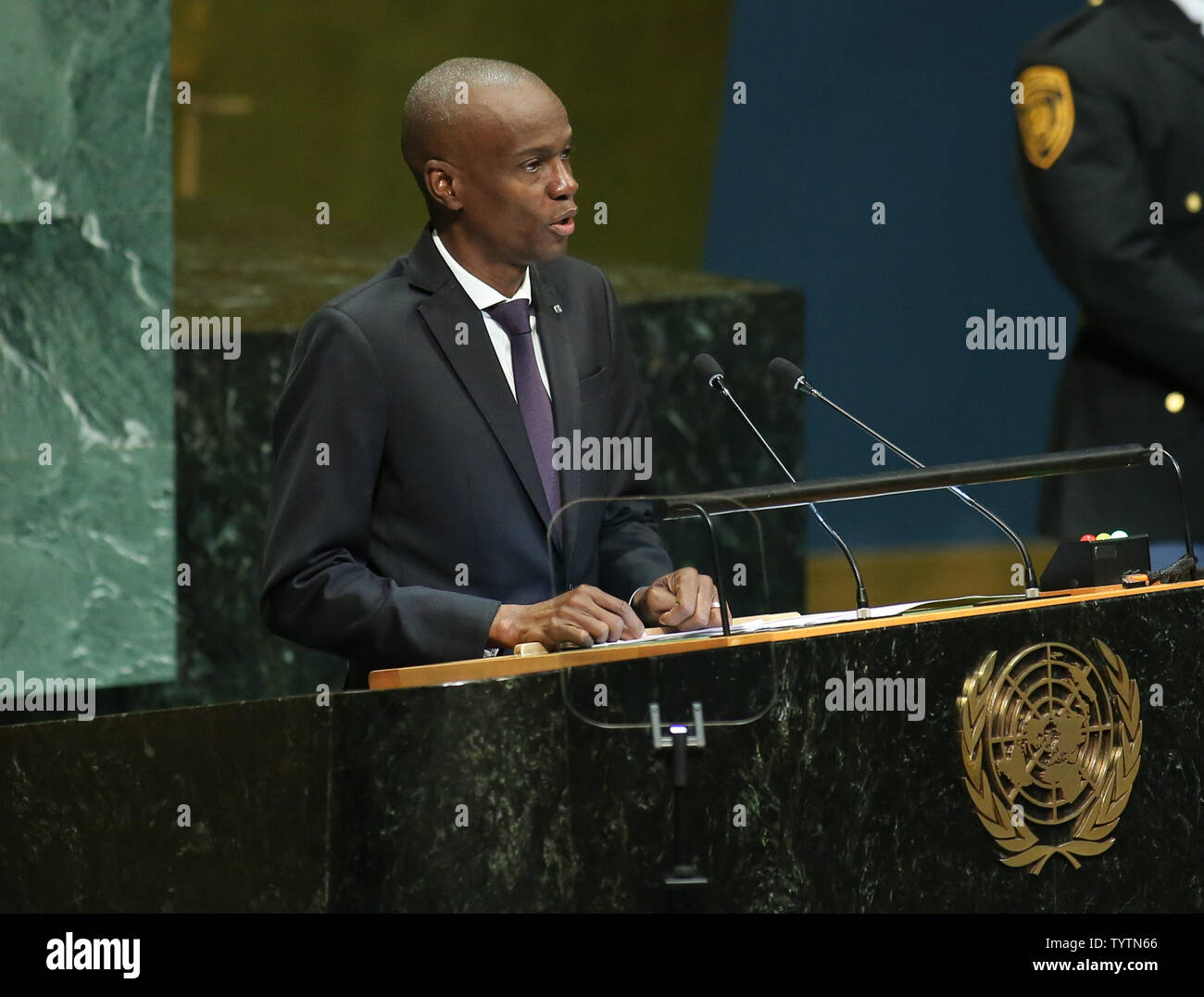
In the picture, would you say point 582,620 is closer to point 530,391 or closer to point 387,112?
point 530,391

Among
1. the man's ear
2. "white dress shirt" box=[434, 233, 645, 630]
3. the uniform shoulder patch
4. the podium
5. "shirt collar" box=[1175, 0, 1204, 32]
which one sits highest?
"shirt collar" box=[1175, 0, 1204, 32]

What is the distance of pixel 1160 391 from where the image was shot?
4984mm

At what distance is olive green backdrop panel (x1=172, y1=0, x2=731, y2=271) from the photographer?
5.09m

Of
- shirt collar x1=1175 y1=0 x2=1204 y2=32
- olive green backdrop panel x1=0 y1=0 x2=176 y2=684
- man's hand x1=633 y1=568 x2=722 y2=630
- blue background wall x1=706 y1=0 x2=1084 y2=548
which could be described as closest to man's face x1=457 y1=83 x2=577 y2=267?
man's hand x1=633 y1=568 x2=722 y2=630

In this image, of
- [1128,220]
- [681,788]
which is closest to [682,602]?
[681,788]

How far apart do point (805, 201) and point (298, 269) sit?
58.5 inches

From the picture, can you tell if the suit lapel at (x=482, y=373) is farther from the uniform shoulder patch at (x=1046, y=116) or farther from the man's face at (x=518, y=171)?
the uniform shoulder patch at (x=1046, y=116)

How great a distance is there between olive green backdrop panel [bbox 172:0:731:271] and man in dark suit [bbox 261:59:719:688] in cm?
199

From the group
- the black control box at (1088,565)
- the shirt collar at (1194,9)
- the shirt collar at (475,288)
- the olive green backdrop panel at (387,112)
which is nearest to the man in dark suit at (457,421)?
the shirt collar at (475,288)

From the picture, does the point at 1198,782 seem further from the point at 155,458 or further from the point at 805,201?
the point at 805,201

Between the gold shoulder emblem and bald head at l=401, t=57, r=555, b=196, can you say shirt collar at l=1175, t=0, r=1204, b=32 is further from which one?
the gold shoulder emblem

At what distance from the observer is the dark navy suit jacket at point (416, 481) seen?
2869mm
